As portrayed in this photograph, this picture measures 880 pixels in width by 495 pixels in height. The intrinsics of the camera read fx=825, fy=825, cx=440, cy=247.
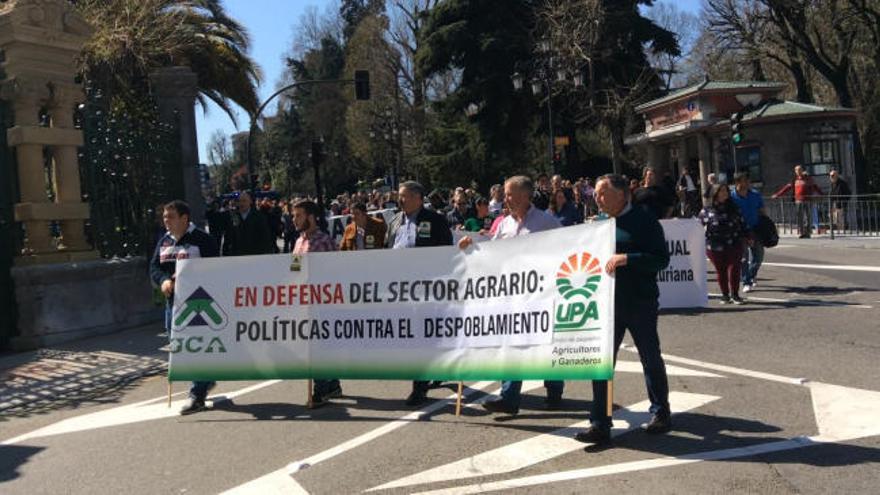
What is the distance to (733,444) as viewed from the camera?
5.35 m

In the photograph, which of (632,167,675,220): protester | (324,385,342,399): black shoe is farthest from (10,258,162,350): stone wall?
(632,167,675,220): protester

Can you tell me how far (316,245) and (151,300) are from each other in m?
6.37

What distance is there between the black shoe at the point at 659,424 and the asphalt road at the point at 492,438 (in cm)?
6

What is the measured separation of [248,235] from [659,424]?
6.65m

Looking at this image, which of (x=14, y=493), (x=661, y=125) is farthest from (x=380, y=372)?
(x=661, y=125)

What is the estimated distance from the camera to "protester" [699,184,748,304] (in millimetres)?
11289

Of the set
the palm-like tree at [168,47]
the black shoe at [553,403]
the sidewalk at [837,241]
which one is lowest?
the black shoe at [553,403]

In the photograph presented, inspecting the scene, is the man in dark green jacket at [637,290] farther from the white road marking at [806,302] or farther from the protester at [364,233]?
the white road marking at [806,302]

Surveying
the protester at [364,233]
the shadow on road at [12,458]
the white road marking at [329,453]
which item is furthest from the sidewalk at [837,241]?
the shadow on road at [12,458]

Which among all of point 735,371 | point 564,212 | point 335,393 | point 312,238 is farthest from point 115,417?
point 564,212

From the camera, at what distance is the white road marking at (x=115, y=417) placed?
702cm

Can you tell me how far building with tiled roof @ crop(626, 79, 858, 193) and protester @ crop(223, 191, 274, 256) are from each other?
668 inches

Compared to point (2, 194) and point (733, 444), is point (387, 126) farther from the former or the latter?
point (733, 444)

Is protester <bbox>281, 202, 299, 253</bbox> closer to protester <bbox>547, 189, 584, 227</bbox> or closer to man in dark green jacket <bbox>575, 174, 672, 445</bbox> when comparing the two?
protester <bbox>547, 189, 584, 227</bbox>
